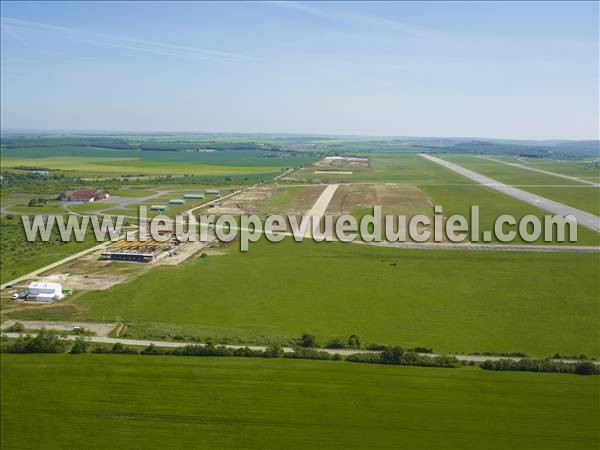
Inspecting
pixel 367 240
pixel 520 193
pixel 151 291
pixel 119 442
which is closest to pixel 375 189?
pixel 520 193

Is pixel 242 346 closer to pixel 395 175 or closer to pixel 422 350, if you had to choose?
pixel 422 350

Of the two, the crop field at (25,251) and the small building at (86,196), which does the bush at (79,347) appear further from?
the small building at (86,196)

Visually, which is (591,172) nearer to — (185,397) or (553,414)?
(553,414)

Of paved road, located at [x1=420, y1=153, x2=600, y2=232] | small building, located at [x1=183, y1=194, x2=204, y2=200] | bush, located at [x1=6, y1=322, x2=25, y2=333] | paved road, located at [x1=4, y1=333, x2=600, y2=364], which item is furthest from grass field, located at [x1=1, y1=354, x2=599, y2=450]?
small building, located at [x1=183, y1=194, x2=204, y2=200]

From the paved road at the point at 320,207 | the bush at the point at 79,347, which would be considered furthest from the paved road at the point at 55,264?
the paved road at the point at 320,207

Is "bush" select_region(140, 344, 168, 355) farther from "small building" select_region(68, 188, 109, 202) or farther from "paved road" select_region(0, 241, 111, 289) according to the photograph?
"small building" select_region(68, 188, 109, 202)
